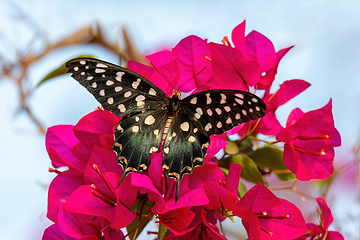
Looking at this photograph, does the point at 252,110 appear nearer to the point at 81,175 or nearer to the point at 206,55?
the point at 206,55

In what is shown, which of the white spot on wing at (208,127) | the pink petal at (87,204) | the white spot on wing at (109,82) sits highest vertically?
the white spot on wing at (109,82)

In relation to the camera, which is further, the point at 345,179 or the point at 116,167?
the point at 345,179

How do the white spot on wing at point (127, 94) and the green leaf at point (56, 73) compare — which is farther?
the green leaf at point (56, 73)

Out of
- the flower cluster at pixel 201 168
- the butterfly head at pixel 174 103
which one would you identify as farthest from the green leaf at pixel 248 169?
the butterfly head at pixel 174 103

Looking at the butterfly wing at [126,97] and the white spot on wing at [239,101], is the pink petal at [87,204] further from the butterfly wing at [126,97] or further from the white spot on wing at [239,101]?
the white spot on wing at [239,101]

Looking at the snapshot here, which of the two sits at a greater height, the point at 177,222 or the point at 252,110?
the point at 252,110

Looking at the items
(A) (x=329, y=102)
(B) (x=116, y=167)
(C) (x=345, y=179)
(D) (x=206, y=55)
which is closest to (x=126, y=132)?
(B) (x=116, y=167)

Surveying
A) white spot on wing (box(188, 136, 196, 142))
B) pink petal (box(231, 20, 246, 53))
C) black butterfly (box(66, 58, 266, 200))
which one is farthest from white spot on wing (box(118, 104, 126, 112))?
pink petal (box(231, 20, 246, 53))
